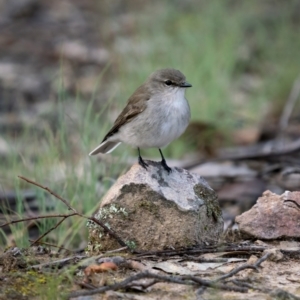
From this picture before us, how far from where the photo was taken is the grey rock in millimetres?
4633

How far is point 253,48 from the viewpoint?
13.1 m

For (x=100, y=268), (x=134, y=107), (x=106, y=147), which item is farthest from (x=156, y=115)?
(x=100, y=268)

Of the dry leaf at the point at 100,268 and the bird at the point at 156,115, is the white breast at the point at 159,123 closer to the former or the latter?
the bird at the point at 156,115

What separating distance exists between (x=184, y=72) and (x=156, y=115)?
4.50 metres

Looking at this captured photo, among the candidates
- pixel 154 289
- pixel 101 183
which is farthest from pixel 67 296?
pixel 101 183

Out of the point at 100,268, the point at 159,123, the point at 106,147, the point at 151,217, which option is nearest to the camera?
the point at 100,268

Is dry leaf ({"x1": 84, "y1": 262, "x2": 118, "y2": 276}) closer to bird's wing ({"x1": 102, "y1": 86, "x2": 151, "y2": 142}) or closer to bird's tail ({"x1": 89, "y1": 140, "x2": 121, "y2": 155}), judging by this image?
bird's wing ({"x1": 102, "y1": 86, "x2": 151, "y2": 142})

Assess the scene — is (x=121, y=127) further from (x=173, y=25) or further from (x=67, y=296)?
(x=173, y=25)

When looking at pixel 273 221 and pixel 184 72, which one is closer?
pixel 273 221

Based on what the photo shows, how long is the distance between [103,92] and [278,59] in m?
2.83

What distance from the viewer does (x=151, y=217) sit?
15.3ft

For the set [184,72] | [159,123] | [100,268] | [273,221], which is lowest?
[100,268]

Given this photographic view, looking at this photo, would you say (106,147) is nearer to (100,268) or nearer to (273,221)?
(273,221)

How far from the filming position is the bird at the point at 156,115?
5.68 metres
